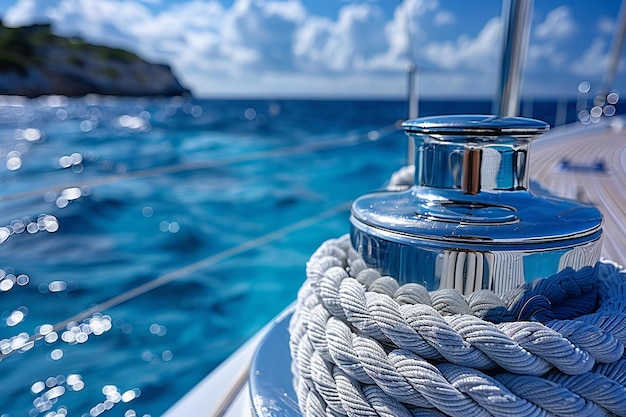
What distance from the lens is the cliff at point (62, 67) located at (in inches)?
949

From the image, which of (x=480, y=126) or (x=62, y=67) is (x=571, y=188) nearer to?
(x=480, y=126)

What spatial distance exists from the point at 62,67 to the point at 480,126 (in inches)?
1185

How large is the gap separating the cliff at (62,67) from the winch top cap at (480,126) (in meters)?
28.5

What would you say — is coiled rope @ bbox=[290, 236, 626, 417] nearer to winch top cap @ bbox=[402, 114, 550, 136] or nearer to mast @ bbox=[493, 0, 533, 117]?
winch top cap @ bbox=[402, 114, 550, 136]

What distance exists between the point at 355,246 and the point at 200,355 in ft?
6.42

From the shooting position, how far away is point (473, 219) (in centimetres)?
38

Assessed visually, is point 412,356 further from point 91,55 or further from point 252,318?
point 91,55

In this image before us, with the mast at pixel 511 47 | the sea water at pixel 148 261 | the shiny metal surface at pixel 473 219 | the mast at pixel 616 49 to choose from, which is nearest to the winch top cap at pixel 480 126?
the shiny metal surface at pixel 473 219

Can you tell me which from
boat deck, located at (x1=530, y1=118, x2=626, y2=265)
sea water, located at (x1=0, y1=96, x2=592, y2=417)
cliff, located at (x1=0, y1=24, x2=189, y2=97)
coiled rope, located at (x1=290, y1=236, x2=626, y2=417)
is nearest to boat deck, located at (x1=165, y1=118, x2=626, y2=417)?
boat deck, located at (x1=530, y1=118, x2=626, y2=265)

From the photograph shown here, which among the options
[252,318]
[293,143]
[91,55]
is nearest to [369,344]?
[252,318]

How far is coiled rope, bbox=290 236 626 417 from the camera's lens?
12.3 inches

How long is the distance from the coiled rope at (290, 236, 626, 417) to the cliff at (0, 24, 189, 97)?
28.5 meters

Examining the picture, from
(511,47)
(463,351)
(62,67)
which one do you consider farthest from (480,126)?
(62,67)

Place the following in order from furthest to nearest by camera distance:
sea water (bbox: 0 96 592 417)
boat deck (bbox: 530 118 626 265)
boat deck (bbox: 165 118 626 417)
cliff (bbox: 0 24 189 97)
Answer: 1. cliff (bbox: 0 24 189 97)
2. sea water (bbox: 0 96 592 417)
3. boat deck (bbox: 530 118 626 265)
4. boat deck (bbox: 165 118 626 417)
